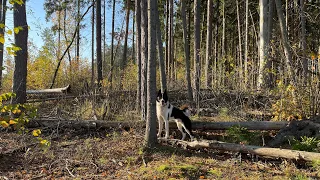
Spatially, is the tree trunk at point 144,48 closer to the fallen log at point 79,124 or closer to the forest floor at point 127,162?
the fallen log at point 79,124

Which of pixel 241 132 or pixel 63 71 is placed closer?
pixel 241 132

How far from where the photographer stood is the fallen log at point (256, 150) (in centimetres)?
477

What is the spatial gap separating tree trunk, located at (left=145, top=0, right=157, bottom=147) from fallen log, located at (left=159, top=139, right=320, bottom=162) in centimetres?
69

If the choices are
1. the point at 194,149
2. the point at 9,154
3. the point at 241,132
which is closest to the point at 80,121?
the point at 9,154

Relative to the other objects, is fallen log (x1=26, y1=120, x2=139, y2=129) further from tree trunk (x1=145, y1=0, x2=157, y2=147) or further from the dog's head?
tree trunk (x1=145, y1=0, x2=157, y2=147)

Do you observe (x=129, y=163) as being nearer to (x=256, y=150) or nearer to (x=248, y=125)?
(x=256, y=150)

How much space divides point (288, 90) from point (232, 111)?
6.55 feet

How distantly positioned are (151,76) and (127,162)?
1.92m

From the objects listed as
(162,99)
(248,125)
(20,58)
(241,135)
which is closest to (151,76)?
(162,99)

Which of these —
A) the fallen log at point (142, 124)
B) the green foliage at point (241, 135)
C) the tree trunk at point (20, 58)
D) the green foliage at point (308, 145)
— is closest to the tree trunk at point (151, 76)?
the fallen log at point (142, 124)

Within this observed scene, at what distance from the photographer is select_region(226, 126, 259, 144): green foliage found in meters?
6.41

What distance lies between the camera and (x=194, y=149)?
623 centimetres

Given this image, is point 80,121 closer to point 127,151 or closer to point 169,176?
point 127,151

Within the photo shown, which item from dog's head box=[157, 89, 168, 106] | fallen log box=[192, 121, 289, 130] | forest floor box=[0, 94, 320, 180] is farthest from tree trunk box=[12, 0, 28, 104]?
fallen log box=[192, 121, 289, 130]
